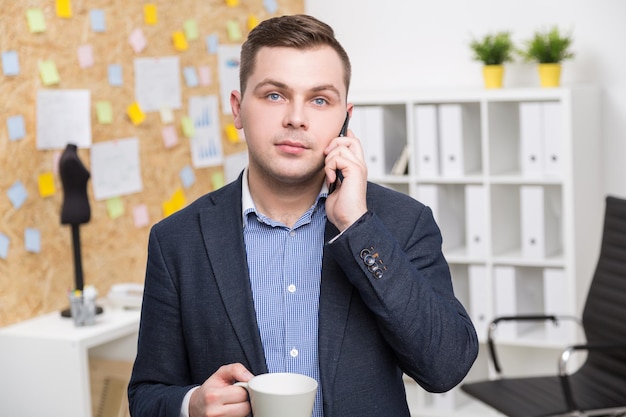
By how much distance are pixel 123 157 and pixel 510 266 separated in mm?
1755

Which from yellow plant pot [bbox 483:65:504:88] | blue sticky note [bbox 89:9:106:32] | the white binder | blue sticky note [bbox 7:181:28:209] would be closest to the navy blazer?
blue sticky note [bbox 7:181:28:209]

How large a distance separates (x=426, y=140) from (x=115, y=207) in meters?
1.44

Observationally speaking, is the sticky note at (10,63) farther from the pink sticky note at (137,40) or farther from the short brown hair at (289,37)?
the short brown hair at (289,37)

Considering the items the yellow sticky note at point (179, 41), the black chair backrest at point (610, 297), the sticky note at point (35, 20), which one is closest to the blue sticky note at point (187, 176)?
the yellow sticky note at point (179, 41)

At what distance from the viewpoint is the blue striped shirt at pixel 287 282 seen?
158 centimetres

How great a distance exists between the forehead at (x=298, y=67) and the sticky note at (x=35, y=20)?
191cm

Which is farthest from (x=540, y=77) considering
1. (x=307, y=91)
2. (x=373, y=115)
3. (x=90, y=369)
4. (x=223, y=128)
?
(x=307, y=91)

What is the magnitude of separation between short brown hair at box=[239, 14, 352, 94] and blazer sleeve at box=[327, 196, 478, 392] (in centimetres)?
31

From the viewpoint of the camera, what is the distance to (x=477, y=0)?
4.45 meters

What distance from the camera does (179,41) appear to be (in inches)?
158

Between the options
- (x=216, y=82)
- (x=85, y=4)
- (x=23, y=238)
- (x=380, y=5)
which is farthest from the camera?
(x=380, y=5)

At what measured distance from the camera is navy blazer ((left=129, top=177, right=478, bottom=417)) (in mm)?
1499

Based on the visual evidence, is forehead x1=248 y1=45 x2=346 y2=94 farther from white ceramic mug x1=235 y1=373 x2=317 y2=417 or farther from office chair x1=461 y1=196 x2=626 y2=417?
office chair x1=461 y1=196 x2=626 y2=417

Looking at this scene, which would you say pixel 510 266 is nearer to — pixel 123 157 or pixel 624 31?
pixel 624 31
